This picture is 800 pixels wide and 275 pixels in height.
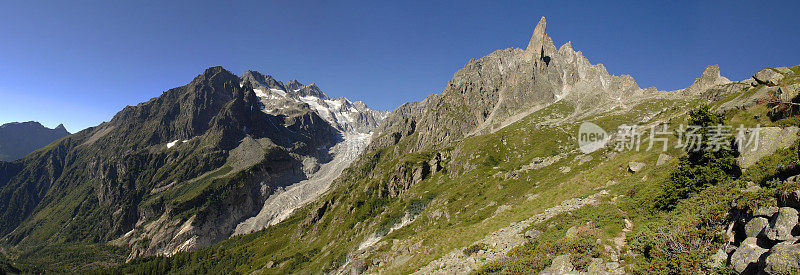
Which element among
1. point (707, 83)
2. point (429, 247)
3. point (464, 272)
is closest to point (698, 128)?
point (464, 272)

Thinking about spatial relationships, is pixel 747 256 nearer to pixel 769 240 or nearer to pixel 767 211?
pixel 769 240

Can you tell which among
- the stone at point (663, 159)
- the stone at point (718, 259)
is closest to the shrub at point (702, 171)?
the stone at point (718, 259)

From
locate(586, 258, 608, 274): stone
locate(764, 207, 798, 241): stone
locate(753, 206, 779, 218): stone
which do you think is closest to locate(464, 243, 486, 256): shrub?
locate(586, 258, 608, 274): stone

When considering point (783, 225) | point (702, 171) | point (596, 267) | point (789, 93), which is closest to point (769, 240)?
point (783, 225)

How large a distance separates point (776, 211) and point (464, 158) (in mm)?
136148

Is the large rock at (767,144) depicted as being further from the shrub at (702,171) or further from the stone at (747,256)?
the stone at (747,256)

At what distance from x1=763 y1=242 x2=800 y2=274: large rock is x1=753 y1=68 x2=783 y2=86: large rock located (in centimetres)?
4695

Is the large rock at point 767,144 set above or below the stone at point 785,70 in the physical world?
below

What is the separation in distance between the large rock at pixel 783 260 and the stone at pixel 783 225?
4.43 ft

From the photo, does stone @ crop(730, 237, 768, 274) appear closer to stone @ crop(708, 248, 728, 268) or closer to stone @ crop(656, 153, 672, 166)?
stone @ crop(708, 248, 728, 268)

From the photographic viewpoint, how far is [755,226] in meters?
15.4

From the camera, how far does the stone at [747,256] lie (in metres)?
14.0

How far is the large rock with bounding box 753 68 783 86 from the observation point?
42381 millimetres

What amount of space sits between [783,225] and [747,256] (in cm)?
209
